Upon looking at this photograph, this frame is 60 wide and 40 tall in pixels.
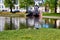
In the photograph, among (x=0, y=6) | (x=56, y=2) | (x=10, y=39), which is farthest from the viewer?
(x=0, y=6)

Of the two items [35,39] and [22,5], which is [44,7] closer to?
[22,5]

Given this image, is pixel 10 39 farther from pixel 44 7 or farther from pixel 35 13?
pixel 44 7

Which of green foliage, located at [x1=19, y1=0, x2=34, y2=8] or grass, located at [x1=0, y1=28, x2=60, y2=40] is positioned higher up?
green foliage, located at [x1=19, y1=0, x2=34, y2=8]

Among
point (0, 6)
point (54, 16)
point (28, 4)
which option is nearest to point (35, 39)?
point (54, 16)

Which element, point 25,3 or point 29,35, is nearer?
point 29,35

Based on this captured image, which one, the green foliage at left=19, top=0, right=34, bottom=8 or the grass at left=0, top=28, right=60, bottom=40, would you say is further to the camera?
the green foliage at left=19, top=0, right=34, bottom=8

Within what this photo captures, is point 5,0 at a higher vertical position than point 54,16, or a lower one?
higher

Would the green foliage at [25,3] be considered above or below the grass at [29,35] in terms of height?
above

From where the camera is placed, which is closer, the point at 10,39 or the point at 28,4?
the point at 10,39

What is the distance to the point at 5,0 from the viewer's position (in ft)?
135

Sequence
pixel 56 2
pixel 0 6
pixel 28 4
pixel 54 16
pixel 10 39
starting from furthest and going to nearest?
pixel 0 6 → pixel 28 4 → pixel 56 2 → pixel 54 16 → pixel 10 39

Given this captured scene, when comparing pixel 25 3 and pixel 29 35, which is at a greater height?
pixel 25 3

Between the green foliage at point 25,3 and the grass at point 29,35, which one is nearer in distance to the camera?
the grass at point 29,35

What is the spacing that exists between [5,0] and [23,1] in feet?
14.1
